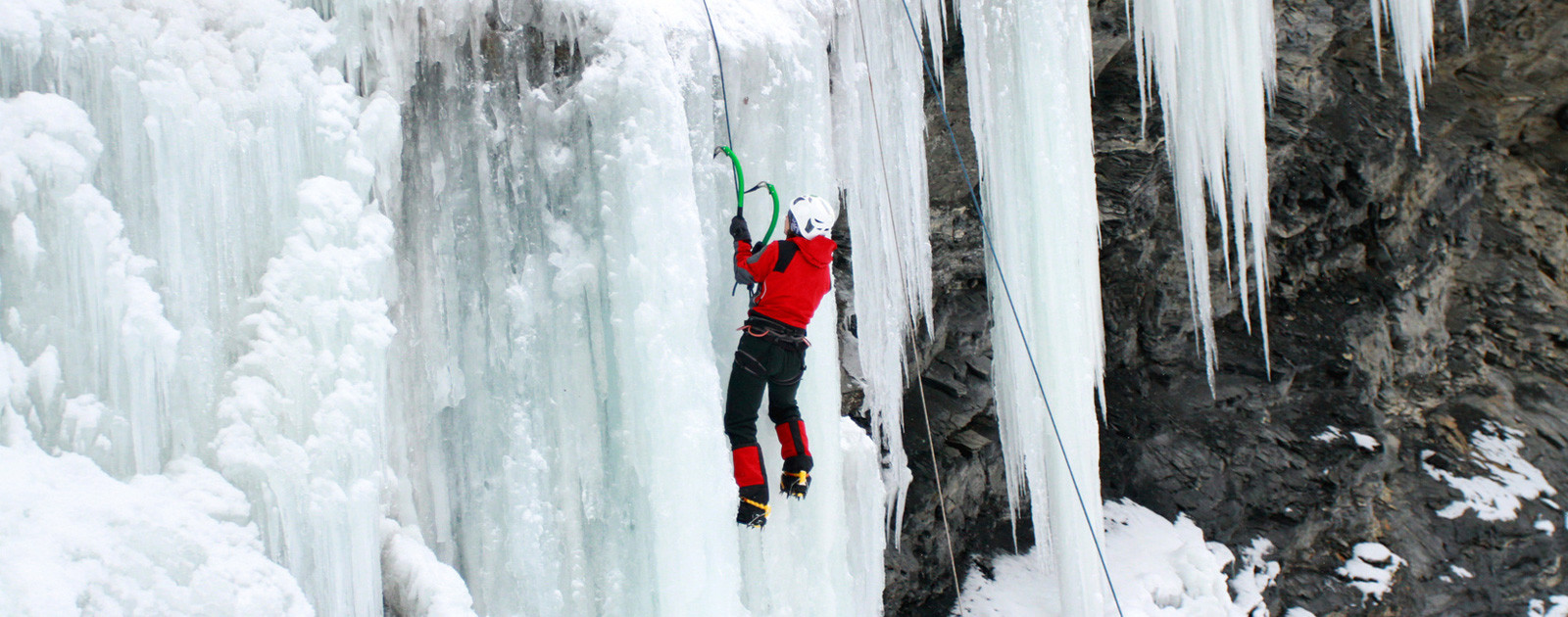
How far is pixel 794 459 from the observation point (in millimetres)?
3324

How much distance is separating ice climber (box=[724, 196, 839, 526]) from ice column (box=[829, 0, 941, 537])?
112 centimetres

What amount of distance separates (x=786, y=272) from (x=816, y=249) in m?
0.14

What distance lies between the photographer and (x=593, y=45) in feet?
9.73

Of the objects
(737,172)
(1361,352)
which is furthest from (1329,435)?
(737,172)

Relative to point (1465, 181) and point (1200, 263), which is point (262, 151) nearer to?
point (1200, 263)

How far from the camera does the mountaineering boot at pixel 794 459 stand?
130 inches

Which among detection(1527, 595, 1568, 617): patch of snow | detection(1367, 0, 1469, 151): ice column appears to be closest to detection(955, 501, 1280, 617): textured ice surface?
detection(1527, 595, 1568, 617): patch of snow

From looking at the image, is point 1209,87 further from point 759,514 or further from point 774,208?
point 759,514

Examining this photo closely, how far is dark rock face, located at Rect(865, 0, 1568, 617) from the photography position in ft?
23.3

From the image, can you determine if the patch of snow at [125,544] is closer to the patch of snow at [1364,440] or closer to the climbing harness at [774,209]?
the climbing harness at [774,209]

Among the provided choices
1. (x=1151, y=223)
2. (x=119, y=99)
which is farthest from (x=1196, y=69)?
(x=119, y=99)

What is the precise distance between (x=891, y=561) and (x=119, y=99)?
17.7 ft

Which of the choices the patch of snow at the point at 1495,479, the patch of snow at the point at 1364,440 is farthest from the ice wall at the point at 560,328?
the patch of snow at the point at 1495,479

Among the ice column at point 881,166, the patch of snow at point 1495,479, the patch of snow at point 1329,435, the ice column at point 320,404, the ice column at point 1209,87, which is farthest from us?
the patch of snow at point 1329,435
